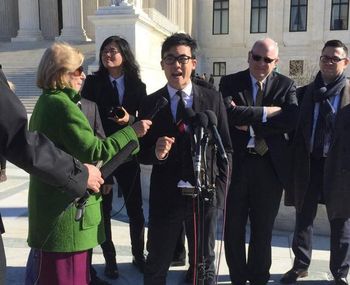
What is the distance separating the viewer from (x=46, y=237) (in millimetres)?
2602

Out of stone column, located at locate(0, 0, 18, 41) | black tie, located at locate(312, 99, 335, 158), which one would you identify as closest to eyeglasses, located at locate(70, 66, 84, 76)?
black tie, located at locate(312, 99, 335, 158)

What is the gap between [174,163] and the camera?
3.06m

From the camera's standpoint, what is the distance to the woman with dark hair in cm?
403

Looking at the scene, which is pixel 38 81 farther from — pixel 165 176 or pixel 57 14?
pixel 57 14

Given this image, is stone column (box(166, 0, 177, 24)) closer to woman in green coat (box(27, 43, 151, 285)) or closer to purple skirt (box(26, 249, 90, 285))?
woman in green coat (box(27, 43, 151, 285))

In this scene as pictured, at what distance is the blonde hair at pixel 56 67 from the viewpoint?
2576 millimetres

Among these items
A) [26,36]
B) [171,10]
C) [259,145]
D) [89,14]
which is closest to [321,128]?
[259,145]

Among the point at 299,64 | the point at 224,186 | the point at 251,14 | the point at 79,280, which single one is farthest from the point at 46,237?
the point at 251,14

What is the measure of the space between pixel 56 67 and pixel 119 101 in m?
1.57

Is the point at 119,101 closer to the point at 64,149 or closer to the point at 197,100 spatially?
the point at 197,100

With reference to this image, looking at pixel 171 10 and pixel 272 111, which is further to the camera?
pixel 171 10

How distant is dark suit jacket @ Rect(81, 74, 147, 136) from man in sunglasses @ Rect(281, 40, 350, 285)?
1581 mm

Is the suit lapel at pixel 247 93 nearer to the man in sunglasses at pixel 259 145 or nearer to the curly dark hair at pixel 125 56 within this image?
the man in sunglasses at pixel 259 145

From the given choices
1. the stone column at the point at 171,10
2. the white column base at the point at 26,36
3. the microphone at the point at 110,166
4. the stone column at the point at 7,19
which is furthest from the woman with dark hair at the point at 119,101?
the stone column at the point at 7,19
